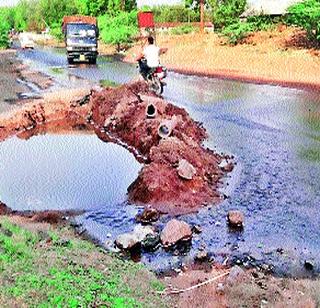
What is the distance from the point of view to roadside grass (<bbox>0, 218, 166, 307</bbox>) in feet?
14.5

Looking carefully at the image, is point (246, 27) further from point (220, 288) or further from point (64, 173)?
point (220, 288)

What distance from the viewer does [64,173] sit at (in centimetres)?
1062

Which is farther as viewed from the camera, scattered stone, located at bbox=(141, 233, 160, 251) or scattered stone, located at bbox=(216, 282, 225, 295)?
scattered stone, located at bbox=(141, 233, 160, 251)

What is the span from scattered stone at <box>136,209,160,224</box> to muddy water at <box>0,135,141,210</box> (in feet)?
3.14

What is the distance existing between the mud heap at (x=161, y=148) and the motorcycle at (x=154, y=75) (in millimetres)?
1741

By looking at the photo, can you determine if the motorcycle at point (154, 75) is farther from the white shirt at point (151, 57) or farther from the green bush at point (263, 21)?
the green bush at point (263, 21)

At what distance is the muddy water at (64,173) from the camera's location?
9195 millimetres

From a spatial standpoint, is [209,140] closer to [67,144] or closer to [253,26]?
[67,144]

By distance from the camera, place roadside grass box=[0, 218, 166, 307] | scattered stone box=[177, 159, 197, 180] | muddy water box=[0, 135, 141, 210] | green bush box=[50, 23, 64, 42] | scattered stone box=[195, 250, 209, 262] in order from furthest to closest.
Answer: green bush box=[50, 23, 64, 42]
muddy water box=[0, 135, 141, 210]
scattered stone box=[177, 159, 197, 180]
scattered stone box=[195, 250, 209, 262]
roadside grass box=[0, 218, 166, 307]

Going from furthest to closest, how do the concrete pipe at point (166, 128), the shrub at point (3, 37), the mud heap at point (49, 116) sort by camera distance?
1. the shrub at point (3, 37)
2. the mud heap at point (49, 116)
3. the concrete pipe at point (166, 128)

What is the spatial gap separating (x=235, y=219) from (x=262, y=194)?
56.5 inches

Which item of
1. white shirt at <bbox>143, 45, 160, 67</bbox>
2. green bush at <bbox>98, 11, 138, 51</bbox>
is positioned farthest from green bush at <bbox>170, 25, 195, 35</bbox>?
white shirt at <bbox>143, 45, 160, 67</bbox>

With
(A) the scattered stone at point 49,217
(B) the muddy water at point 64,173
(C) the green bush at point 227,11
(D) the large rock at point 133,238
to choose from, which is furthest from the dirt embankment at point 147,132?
(C) the green bush at point 227,11

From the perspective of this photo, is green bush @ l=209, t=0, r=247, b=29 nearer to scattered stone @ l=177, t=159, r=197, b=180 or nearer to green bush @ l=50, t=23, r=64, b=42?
scattered stone @ l=177, t=159, r=197, b=180
